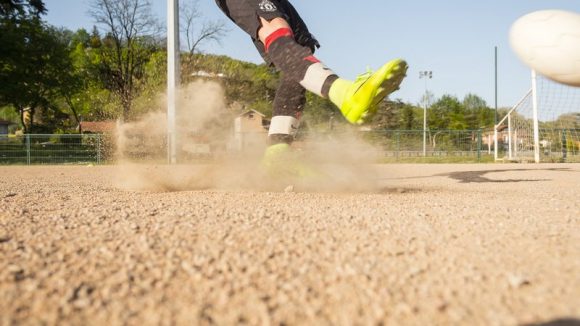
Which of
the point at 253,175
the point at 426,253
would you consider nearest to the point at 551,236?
the point at 426,253

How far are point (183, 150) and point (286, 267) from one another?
11533 millimetres

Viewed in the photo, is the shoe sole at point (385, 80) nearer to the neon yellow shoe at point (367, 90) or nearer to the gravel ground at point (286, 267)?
the neon yellow shoe at point (367, 90)

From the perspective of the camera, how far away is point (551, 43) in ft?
9.93

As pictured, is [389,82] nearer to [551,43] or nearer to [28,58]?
[551,43]

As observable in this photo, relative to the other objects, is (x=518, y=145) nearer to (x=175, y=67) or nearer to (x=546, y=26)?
(x=175, y=67)

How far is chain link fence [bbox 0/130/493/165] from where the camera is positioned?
13180 millimetres

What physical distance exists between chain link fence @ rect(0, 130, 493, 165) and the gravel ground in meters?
7.69

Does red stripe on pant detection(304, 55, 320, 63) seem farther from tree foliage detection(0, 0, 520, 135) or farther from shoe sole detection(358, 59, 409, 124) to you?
tree foliage detection(0, 0, 520, 135)

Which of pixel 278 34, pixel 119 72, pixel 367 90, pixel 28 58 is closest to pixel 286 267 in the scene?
pixel 367 90

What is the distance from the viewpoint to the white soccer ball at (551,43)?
2924mm

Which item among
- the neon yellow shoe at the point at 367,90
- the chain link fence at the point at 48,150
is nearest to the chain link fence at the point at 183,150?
the chain link fence at the point at 48,150

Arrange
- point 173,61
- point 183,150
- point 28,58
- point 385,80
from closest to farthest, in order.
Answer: point 385,80 → point 173,61 → point 183,150 → point 28,58

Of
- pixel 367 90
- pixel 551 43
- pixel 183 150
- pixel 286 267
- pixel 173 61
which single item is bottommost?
pixel 286 267

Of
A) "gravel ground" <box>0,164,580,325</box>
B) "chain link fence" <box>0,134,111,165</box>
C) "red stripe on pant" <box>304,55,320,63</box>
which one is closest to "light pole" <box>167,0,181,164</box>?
"chain link fence" <box>0,134,111,165</box>
